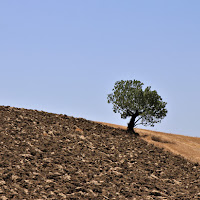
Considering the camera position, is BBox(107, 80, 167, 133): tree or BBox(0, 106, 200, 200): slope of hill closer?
BBox(0, 106, 200, 200): slope of hill

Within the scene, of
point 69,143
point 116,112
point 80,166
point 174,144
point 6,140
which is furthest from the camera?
point 116,112

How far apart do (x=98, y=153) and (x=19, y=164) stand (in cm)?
455

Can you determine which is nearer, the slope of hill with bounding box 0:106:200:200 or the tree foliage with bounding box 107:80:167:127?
the slope of hill with bounding box 0:106:200:200

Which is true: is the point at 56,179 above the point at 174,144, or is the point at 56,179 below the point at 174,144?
below

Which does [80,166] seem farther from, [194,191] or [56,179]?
[194,191]

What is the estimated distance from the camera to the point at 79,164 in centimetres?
1482

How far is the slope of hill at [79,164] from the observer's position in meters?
12.4

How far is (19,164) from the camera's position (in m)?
13.6

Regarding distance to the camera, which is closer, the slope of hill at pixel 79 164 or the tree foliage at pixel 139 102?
the slope of hill at pixel 79 164

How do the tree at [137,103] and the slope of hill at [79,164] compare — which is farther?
the tree at [137,103]

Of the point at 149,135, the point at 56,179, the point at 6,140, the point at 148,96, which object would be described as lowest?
the point at 56,179

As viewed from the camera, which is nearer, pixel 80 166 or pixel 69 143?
pixel 80 166

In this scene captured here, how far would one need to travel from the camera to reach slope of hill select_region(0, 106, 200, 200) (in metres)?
12.4

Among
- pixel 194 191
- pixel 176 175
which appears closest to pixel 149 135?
pixel 176 175
